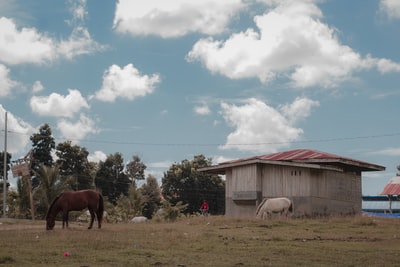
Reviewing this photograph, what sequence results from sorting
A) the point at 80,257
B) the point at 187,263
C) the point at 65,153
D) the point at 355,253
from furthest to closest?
the point at 65,153 < the point at 355,253 < the point at 80,257 < the point at 187,263

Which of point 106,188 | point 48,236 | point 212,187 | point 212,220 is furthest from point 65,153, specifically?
point 48,236

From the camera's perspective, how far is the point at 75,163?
64.4 metres

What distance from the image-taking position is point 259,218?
31.1m

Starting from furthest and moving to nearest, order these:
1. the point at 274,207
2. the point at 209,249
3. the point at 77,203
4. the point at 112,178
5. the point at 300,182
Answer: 1. the point at 112,178
2. the point at 300,182
3. the point at 274,207
4. the point at 77,203
5. the point at 209,249

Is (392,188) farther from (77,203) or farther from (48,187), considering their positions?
(77,203)

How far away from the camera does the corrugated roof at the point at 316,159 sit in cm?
3375

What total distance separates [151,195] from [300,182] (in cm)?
3767

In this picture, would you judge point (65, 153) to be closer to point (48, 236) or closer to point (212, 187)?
point (212, 187)

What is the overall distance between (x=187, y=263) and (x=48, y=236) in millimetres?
8271

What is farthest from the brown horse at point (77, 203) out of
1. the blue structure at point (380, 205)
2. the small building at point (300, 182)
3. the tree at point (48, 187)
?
the blue structure at point (380, 205)

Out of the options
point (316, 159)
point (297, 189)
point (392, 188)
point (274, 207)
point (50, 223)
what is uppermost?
point (316, 159)

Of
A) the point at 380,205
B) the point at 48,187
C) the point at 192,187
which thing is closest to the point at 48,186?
the point at 48,187

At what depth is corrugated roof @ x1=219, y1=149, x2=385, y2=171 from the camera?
33.8m

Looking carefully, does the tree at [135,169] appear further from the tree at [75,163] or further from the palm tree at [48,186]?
the palm tree at [48,186]
